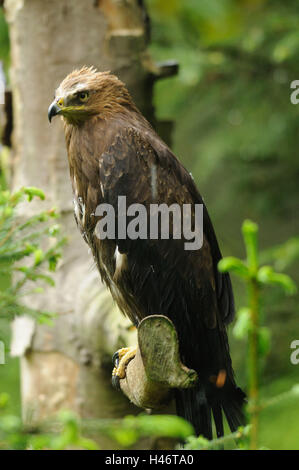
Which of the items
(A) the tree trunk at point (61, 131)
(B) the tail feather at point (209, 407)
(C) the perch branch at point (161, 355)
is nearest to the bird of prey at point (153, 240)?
(B) the tail feather at point (209, 407)

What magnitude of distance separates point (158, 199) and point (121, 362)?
0.77 metres

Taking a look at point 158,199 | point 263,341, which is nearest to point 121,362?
point 158,199

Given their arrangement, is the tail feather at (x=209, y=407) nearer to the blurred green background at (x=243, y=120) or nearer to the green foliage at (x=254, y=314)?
the green foliage at (x=254, y=314)

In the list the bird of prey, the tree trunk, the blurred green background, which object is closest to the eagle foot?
the bird of prey

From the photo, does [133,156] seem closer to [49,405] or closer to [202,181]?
[49,405]

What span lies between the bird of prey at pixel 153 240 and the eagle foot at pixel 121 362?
301 millimetres

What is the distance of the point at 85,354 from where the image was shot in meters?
3.62

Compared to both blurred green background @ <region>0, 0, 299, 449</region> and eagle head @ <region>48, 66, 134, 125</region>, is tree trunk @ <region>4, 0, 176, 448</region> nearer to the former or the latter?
blurred green background @ <region>0, 0, 299, 449</region>

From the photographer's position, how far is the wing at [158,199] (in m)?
2.57

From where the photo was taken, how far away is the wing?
257 cm

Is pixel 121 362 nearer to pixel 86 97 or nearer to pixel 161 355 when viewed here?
pixel 161 355

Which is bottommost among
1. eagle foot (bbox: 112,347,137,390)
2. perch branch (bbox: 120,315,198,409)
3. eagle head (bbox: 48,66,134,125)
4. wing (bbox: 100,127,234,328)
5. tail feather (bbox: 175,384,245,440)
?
tail feather (bbox: 175,384,245,440)

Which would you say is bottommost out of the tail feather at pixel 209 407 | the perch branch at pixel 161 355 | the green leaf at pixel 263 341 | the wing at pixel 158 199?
the tail feather at pixel 209 407

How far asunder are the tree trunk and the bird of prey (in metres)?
1.04
